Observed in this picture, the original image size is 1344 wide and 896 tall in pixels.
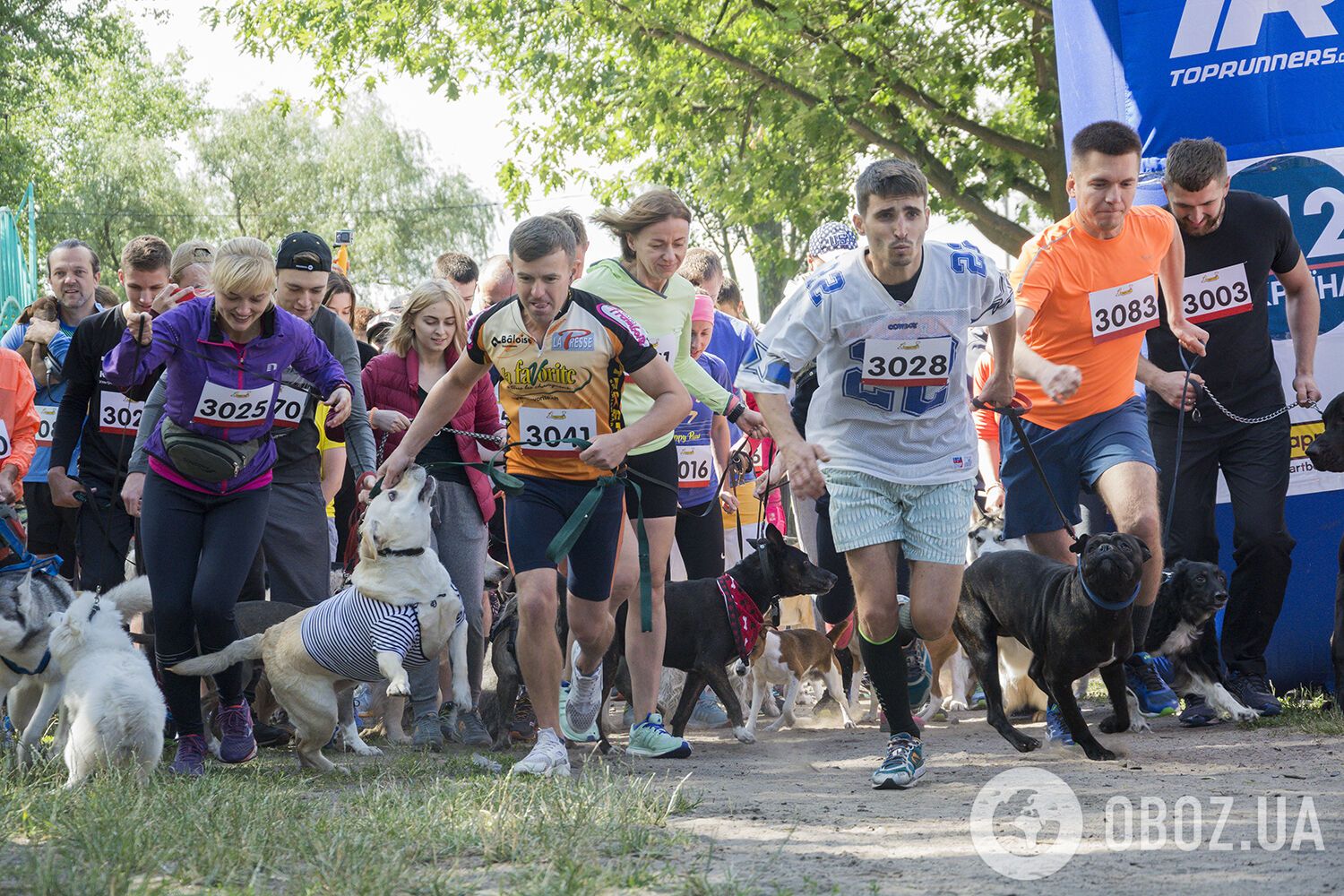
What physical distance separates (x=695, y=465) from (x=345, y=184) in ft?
123

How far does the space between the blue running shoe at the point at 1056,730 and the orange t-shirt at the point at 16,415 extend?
498cm

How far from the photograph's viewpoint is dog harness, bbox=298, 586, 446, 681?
5469mm

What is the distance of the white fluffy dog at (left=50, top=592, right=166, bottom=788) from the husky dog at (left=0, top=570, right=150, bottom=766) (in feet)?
0.36

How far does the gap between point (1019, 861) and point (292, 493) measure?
4068 millimetres

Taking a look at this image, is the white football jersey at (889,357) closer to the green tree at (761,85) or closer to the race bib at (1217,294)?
the race bib at (1217,294)

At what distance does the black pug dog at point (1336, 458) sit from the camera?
6.25m

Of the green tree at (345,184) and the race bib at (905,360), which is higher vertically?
the green tree at (345,184)

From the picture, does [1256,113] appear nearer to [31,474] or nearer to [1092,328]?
[1092,328]

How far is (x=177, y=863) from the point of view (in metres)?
3.68

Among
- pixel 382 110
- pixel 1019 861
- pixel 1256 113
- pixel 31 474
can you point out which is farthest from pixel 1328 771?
pixel 382 110

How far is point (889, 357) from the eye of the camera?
5.01 metres

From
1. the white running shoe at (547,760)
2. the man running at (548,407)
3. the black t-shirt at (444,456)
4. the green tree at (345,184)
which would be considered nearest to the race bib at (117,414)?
the black t-shirt at (444,456)

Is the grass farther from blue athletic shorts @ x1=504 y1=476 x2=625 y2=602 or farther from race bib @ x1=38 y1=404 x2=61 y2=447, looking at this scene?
race bib @ x1=38 y1=404 x2=61 y2=447

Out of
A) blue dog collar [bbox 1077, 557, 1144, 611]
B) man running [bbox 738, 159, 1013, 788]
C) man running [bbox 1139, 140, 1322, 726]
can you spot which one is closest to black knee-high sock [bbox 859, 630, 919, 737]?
man running [bbox 738, 159, 1013, 788]
